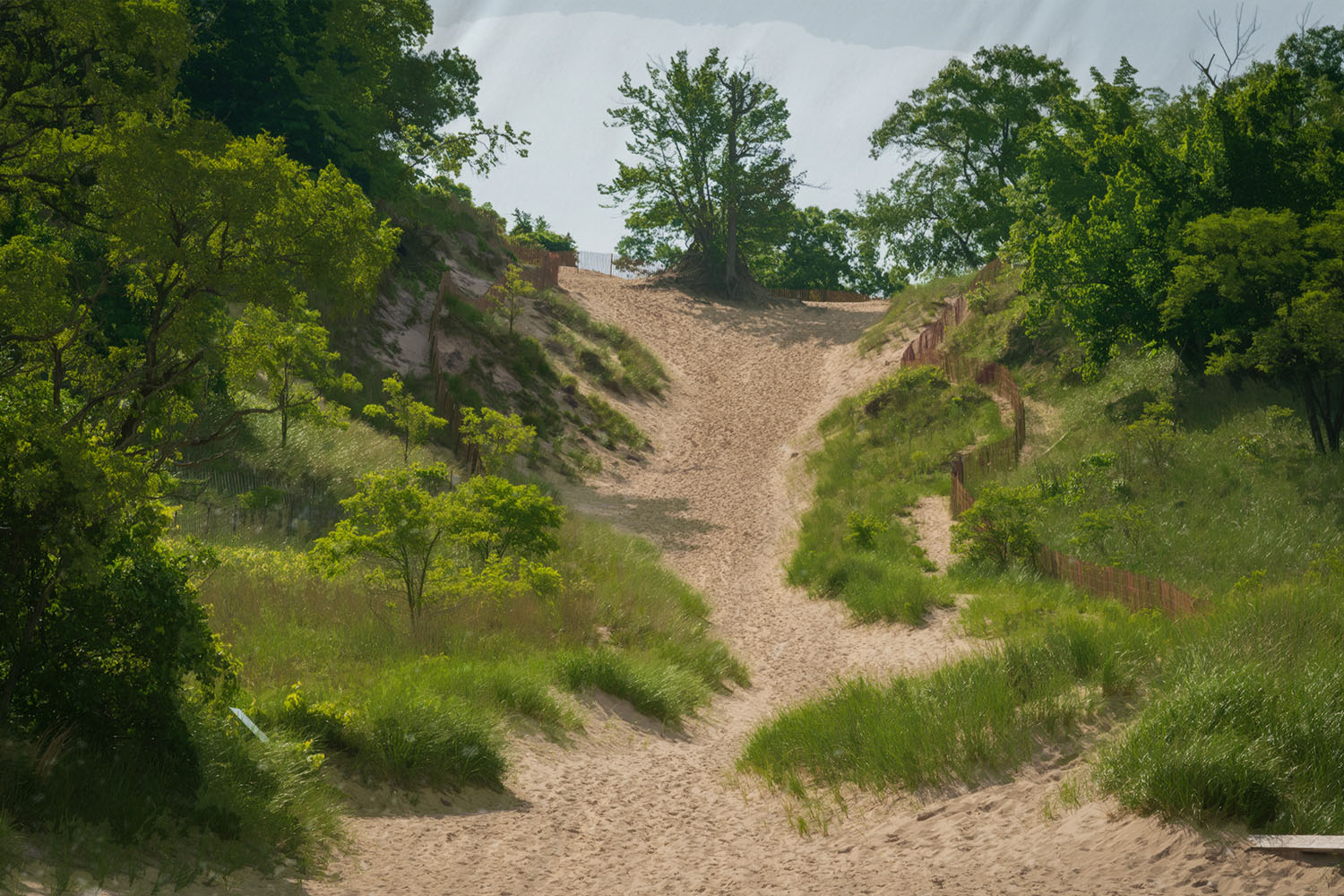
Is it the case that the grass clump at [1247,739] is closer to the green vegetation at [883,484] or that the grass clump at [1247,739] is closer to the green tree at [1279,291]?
the green vegetation at [883,484]

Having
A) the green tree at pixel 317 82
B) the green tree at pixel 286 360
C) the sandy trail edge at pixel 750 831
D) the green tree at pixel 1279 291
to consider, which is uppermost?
the green tree at pixel 317 82

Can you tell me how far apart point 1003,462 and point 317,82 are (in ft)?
62.0

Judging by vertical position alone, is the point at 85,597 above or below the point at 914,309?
below

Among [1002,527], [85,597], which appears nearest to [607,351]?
[1002,527]

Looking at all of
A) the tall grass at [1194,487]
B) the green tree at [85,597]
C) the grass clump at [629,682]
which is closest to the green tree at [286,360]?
the green tree at [85,597]

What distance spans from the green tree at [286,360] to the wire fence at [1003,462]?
10740 mm

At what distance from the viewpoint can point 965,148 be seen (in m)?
44.8

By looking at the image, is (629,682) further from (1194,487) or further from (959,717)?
(1194,487)

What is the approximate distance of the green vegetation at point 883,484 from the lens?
1695 cm

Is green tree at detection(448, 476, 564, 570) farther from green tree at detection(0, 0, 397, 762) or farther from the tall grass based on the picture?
the tall grass

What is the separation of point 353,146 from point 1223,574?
2154 cm

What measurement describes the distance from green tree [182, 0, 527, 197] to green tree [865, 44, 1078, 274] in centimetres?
2584

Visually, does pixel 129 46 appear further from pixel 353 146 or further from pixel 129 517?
pixel 353 146

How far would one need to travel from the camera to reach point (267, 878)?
5.80 m
